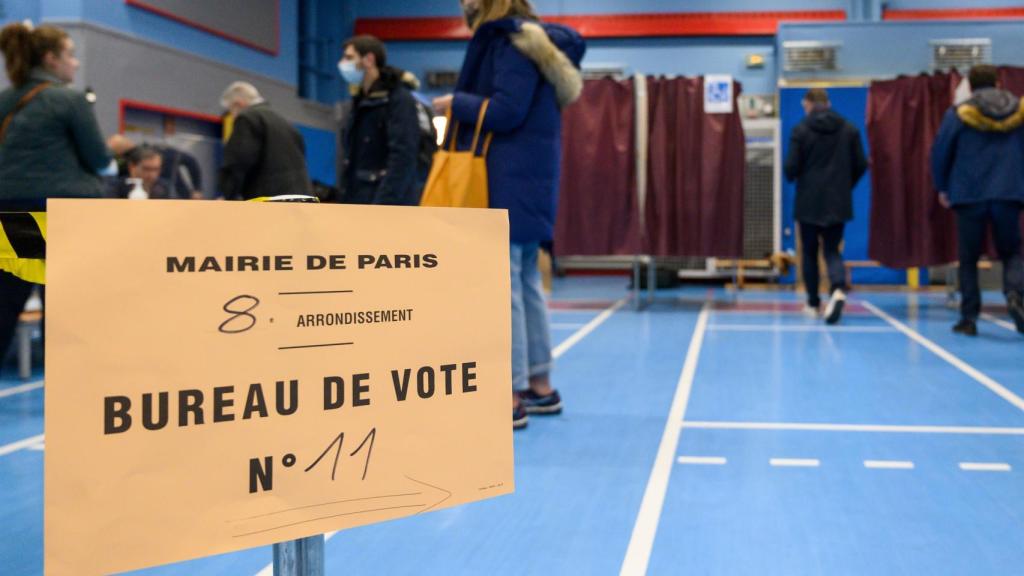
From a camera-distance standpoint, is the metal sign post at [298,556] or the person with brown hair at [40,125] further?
the person with brown hair at [40,125]

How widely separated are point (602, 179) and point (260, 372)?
22.0 ft

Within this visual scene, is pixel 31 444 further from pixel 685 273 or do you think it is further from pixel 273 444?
pixel 685 273

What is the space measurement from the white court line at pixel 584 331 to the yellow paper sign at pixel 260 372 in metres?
3.38

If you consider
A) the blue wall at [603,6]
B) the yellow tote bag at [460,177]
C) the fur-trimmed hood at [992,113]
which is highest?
the blue wall at [603,6]

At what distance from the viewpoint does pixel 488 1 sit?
10.5 ft

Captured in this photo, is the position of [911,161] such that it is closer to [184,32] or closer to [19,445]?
[19,445]

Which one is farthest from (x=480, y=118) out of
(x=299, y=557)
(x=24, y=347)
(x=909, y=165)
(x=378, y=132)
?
(x=909, y=165)

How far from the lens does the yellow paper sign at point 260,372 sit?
0.90 metres

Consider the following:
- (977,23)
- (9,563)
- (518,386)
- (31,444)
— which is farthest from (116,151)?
(977,23)

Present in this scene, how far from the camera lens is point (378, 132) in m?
4.14

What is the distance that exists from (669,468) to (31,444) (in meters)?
2.05

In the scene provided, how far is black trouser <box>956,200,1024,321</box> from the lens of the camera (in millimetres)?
5570

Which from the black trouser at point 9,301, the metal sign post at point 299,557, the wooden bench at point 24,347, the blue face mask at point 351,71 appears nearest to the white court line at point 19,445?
the black trouser at point 9,301

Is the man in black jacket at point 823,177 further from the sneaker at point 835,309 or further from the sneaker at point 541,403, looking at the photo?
the sneaker at point 541,403
